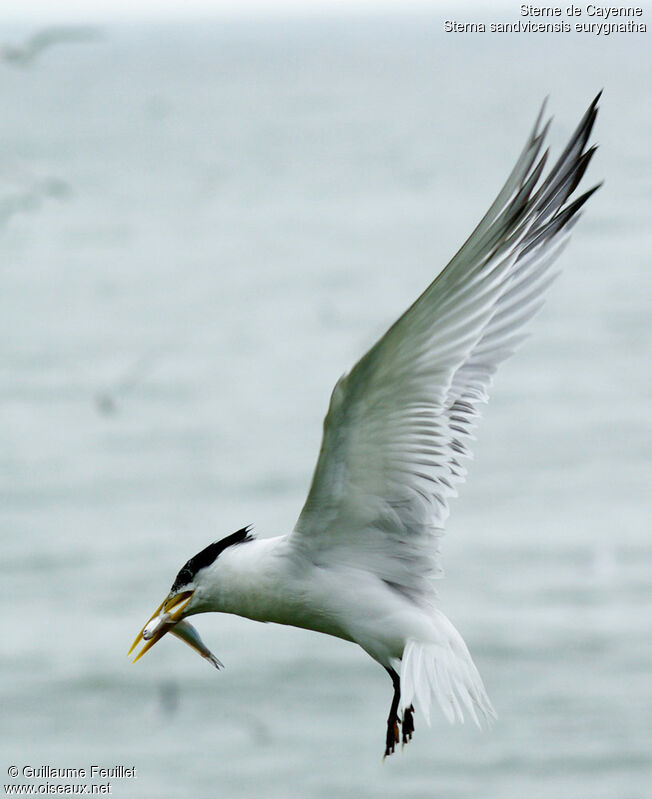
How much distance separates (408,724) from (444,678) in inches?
9.2

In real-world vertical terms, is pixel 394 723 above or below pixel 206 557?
below

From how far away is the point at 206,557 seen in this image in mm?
3422

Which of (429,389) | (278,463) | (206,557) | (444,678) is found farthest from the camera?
(278,463)

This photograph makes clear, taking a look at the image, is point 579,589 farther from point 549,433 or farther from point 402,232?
point 402,232

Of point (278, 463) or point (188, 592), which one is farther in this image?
point (278, 463)

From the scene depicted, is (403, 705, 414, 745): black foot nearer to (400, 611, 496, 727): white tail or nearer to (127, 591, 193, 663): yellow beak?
(400, 611, 496, 727): white tail

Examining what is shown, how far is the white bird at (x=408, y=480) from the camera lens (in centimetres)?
302

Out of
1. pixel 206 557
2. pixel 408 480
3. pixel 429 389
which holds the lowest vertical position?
pixel 206 557

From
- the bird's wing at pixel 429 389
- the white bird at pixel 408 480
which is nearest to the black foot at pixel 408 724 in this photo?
the white bird at pixel 408 480

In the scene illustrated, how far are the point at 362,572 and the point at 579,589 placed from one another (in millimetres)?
12404

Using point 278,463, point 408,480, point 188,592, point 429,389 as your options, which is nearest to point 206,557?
point 188,592

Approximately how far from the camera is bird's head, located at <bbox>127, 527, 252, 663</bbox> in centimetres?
343

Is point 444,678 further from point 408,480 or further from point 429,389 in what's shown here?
point 429,389

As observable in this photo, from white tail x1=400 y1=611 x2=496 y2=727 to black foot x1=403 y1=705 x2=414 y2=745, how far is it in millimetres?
79
